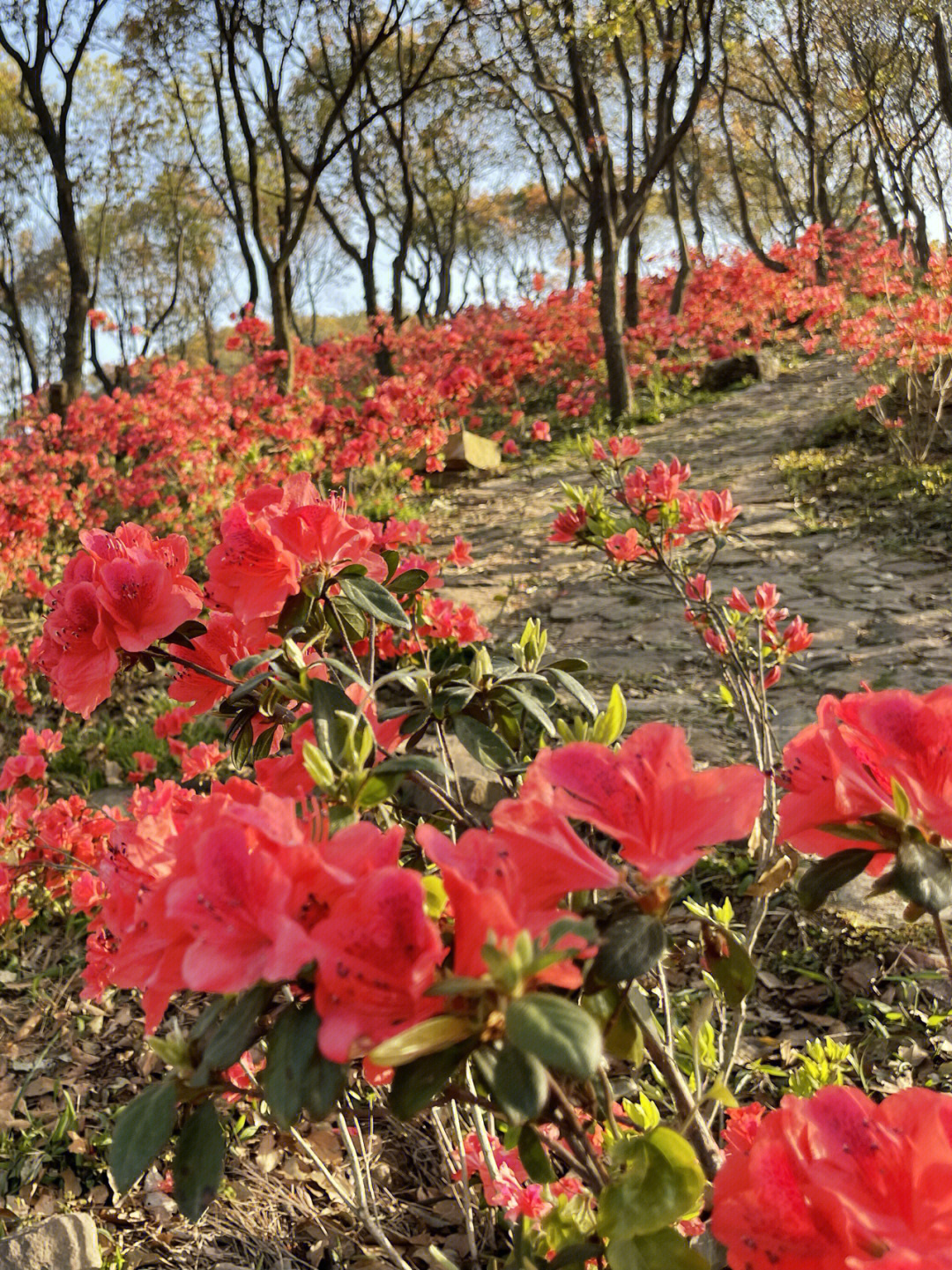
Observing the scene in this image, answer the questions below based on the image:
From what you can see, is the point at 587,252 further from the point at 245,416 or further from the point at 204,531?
the point at 204,531

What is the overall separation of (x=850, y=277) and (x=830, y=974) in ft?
42.0

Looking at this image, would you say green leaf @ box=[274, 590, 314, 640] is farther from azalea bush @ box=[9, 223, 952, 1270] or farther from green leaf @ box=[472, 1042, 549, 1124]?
green leaf @ box=[472, 1042, 549, 1124]

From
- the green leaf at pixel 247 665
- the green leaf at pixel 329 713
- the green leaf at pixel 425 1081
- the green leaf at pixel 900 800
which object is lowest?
the green leaf at pixel 425 1081

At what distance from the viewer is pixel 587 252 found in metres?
12.5

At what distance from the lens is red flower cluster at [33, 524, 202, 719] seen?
98 cm

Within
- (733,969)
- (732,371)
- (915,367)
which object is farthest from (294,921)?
(732,371)

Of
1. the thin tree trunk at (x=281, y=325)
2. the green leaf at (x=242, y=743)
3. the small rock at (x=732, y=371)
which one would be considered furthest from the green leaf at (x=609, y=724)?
the small rock at (x=732, y=371)

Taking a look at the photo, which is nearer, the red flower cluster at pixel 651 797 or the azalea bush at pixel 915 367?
the red flower cluster at pixel 651 797

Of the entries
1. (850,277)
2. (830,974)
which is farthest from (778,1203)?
(850,277)

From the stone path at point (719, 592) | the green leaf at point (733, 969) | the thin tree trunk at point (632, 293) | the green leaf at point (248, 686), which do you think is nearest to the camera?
the green leaf at point (733, 969)

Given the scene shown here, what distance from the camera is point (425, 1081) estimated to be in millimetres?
562

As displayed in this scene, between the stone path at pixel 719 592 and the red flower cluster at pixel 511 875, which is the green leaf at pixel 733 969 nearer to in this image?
the red flower cluster at pixel 511 875

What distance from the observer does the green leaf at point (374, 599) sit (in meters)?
1.08

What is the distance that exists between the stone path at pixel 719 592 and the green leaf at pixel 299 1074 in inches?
91.0
